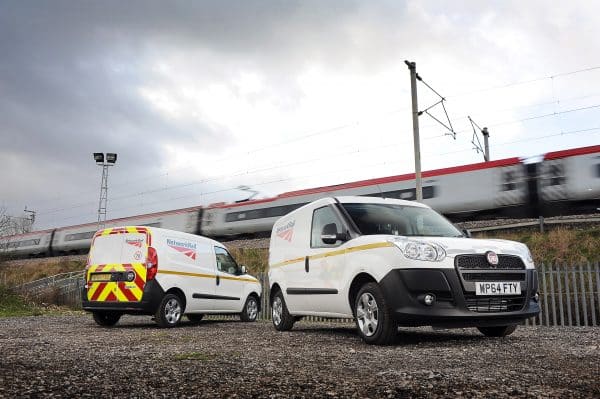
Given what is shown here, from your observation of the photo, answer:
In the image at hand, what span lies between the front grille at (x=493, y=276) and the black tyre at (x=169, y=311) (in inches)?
220

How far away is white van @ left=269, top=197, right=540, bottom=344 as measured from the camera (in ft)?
17.9

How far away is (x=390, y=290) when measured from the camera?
550cm

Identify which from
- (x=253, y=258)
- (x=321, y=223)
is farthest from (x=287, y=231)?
(x=253, y=258)

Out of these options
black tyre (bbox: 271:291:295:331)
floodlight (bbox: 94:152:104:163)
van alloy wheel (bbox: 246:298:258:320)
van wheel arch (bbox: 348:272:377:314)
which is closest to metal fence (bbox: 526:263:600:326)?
black tyre (bbox: 271:291:295:331)

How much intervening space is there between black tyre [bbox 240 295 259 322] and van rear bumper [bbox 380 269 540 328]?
268 inches

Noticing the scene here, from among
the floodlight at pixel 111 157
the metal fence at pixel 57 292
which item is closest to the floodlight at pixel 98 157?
the floodlight at pixel 111 157

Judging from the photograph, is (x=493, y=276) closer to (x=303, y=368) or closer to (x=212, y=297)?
(x=303, y=368)

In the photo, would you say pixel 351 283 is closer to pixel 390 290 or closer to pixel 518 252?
pixel 390 290

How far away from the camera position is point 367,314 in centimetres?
588

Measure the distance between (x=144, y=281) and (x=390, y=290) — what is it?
5.06 m

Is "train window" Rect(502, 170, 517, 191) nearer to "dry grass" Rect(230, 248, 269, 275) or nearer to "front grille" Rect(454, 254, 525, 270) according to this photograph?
"dry grass" Rect(230, 248, 269, 275)

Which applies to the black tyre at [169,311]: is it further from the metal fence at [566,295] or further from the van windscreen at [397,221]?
the metal fence at [566,295]

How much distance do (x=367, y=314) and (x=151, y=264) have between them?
4.67 m

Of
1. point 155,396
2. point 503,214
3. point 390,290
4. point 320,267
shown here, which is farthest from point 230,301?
point 503,214
